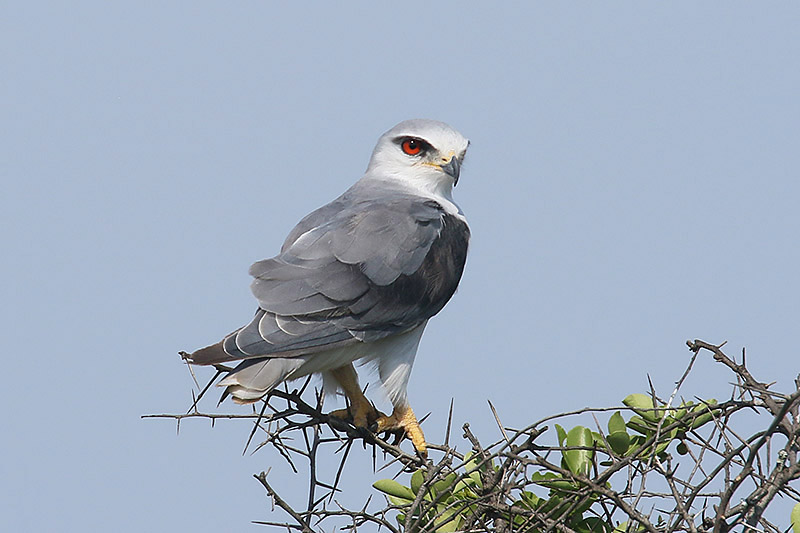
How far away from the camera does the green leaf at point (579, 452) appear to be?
3260 millimetres

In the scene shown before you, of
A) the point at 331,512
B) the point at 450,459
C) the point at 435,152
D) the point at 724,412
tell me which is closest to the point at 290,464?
the point at 331,512

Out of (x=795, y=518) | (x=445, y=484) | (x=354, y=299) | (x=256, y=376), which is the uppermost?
(x=354, y=299)

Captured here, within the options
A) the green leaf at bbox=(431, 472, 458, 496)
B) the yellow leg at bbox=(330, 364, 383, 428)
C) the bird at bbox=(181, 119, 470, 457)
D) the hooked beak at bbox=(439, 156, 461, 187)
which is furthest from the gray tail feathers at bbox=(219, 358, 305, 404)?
the hooked beak at bbox=(439, 156, 461, 187)

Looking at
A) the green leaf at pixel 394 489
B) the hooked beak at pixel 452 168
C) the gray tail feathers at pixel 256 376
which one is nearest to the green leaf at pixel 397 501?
the green leaf at pixel 394 489

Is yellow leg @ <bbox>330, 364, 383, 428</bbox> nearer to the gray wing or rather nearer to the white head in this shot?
the gray wing

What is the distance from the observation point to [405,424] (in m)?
4.71

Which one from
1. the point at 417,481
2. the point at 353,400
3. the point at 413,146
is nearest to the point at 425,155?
the point at 413,146

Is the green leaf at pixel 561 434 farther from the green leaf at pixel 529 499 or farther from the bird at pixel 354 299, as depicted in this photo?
A: the bird at pixel 354 299

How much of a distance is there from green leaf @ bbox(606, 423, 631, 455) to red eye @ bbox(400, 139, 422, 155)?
246cm

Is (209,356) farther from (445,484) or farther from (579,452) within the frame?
(579,452)

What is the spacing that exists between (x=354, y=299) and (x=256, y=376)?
Answer: 0.63 meters

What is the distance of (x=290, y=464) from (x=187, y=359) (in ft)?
2.14

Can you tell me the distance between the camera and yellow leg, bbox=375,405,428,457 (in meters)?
4.71

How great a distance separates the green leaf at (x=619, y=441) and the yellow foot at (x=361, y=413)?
5.46 feet
